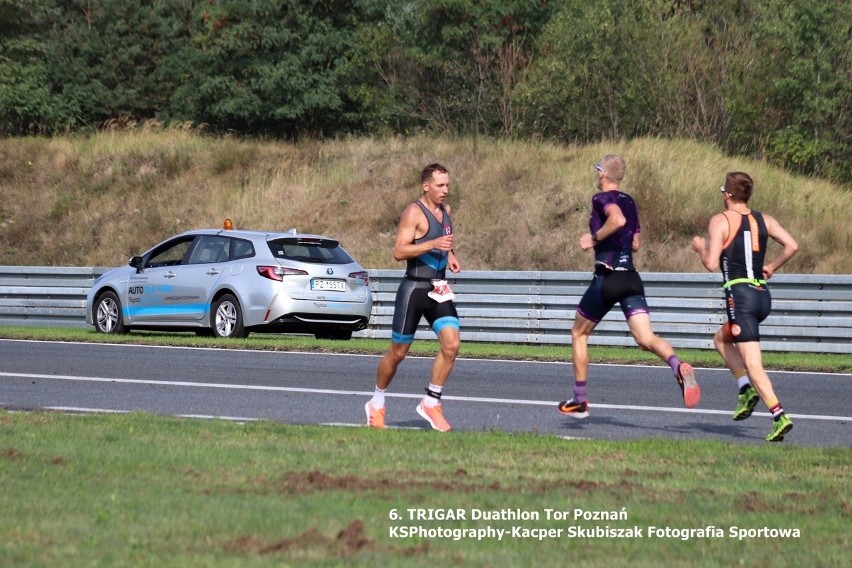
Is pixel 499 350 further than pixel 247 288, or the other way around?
pixel 247 288

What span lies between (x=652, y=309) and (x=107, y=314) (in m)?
8.54

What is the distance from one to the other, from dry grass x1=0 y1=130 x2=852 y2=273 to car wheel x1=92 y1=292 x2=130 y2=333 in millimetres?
8089

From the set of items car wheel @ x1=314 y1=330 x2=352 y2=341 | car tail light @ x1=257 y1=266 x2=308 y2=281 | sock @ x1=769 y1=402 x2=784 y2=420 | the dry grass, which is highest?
the dry grass

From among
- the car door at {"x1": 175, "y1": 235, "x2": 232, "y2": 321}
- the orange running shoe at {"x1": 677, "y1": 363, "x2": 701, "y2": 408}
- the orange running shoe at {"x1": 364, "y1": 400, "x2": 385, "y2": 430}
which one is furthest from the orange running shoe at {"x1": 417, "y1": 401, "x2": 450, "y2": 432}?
the car door at {"x1": 175, "y1": 235, "x2": 232, "y2": 321}

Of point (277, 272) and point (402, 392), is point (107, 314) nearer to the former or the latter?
point (277, 272)

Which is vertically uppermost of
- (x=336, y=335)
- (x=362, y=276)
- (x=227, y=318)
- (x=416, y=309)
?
(x=416, y=309)

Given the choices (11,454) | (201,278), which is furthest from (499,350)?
(11,454)

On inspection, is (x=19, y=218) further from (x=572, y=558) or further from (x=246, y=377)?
(x=572, y=558)

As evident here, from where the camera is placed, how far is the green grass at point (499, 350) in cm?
1706

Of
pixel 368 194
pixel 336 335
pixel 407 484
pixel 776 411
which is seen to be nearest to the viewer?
pixel 407 484

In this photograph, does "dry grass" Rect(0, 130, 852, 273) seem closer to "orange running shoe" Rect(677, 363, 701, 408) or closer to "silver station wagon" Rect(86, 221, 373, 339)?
"silver station wagon" Rect(86, 221, 373, 339)

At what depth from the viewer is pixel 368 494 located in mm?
6652

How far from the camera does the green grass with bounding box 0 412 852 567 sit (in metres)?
5.44

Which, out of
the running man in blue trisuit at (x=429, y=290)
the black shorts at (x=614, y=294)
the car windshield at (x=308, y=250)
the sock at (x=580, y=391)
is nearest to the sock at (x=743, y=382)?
the black shorts at (x=614, y=294)
